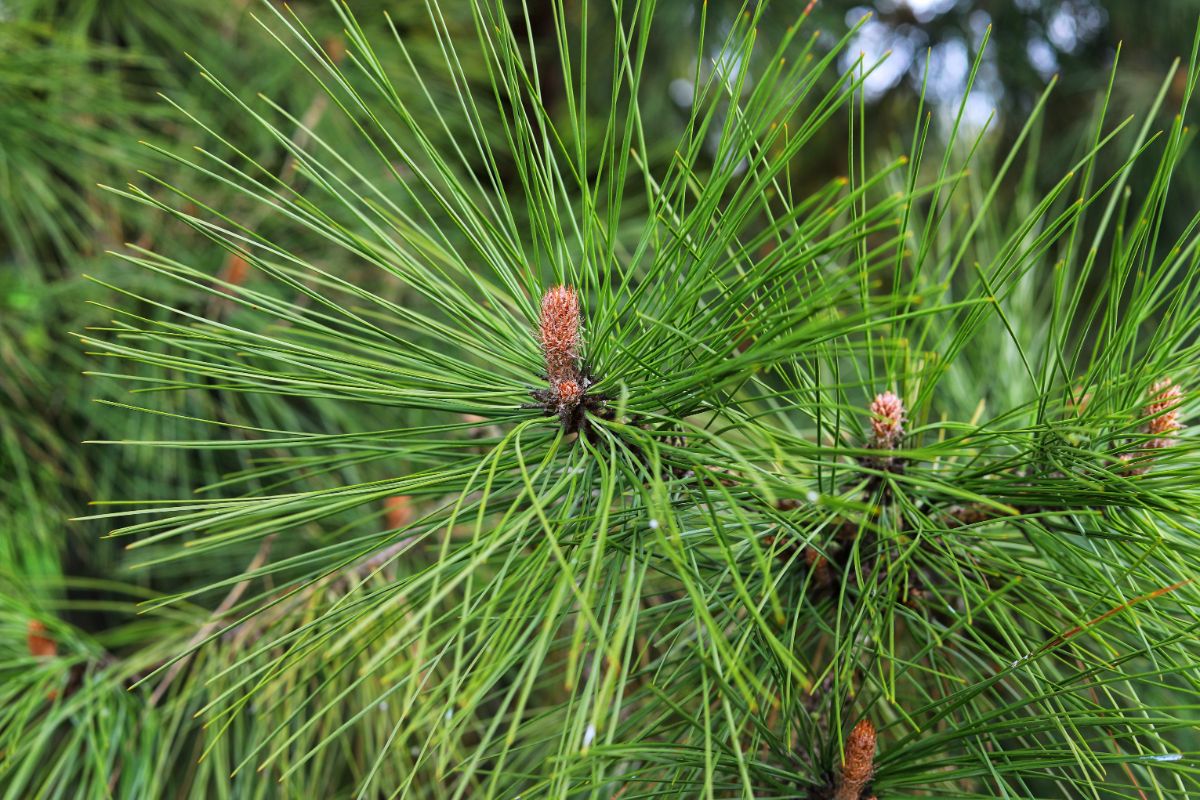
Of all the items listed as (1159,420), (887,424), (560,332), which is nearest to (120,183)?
(560,332)

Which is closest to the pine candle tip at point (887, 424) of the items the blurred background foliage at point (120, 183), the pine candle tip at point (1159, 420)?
the pine candle tip at point (1159, 420)

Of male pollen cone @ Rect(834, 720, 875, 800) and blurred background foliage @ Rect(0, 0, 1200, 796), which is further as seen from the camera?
blurred background foliage @ Rect(0, 0, 1200, 796)

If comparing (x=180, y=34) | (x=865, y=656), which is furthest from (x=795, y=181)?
(x=865, y=656)

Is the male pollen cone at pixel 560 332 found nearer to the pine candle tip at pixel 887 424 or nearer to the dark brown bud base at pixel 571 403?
the dark brown bud base at pixel 571 403

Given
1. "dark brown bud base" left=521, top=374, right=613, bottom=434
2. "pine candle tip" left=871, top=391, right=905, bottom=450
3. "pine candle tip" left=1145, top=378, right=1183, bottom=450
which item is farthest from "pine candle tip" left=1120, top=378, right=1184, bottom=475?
"dark brown bud base" left=521, top=374, right=613, bottom=434

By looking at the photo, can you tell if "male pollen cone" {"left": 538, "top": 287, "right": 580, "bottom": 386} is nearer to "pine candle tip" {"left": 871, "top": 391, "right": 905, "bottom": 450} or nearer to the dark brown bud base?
the dark brown bud base

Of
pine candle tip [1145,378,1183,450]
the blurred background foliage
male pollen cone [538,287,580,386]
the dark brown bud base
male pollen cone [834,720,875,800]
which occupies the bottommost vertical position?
male pollen cone [834,720,875,800]
